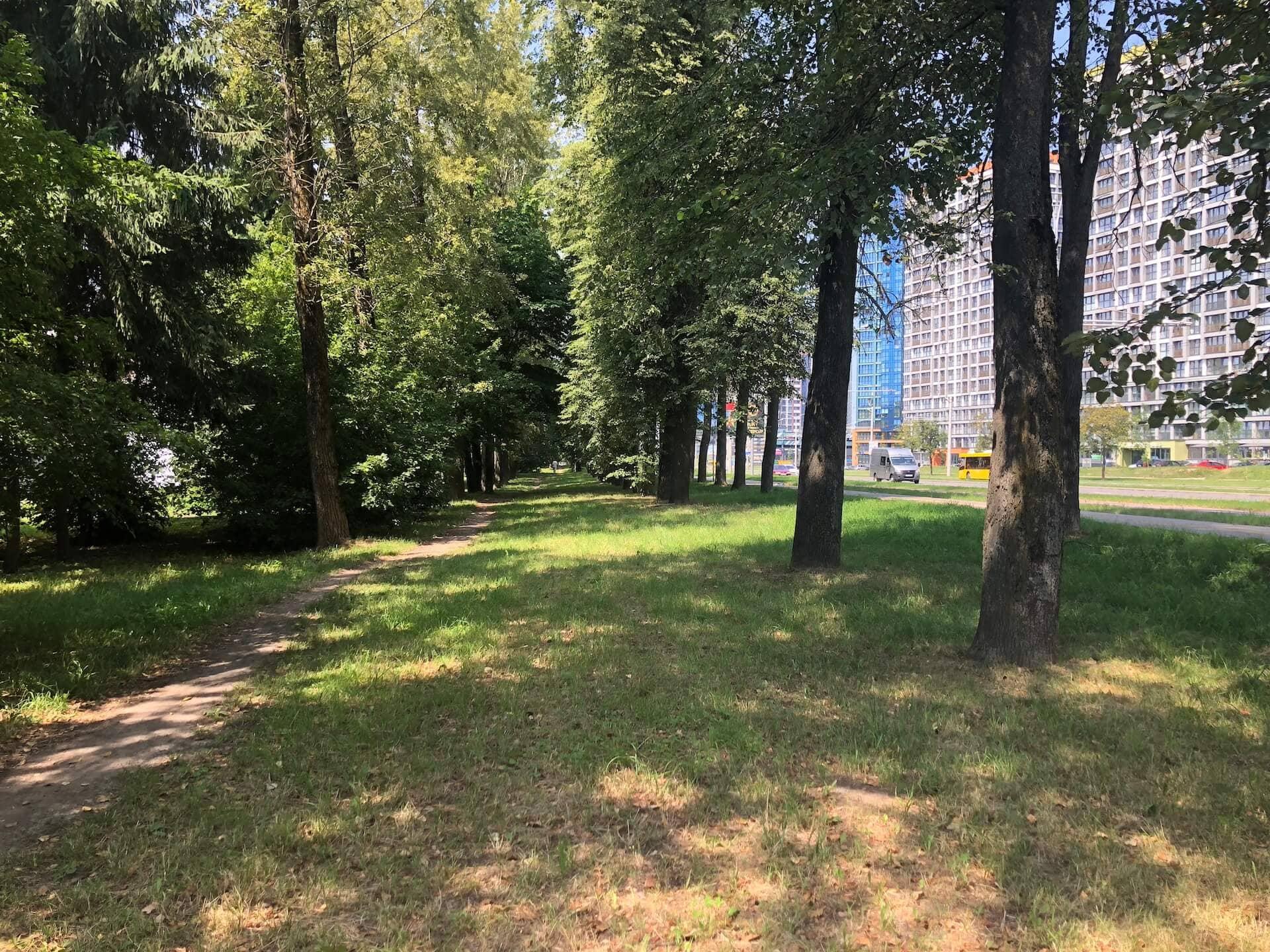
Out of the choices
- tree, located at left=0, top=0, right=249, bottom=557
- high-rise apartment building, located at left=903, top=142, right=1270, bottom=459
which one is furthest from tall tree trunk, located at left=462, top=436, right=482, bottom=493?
high-rise apartment building, located at left=903, top=142, right=1270, bottom=459

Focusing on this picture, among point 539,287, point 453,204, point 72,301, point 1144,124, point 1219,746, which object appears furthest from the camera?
point 539,287

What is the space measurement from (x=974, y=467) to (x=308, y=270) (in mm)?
61450

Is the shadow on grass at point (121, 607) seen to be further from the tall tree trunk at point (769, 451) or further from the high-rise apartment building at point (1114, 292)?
the tall tree trunk at point (769, 451)

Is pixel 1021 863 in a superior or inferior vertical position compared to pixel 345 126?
inferior

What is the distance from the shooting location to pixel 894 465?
180 feet

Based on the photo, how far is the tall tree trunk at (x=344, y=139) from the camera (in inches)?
535

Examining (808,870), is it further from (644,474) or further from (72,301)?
(644,474)

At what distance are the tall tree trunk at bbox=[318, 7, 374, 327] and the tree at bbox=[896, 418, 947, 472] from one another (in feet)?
308

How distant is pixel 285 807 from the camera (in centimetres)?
384

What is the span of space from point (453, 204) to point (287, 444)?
643cm

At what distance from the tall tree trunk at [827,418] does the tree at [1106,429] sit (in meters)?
73.3

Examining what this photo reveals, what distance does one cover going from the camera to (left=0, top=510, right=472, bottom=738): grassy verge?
19.9 feet

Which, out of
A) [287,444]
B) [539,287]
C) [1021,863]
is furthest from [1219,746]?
[539,287]

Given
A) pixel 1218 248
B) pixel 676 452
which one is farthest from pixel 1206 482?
pixel 1218 248
